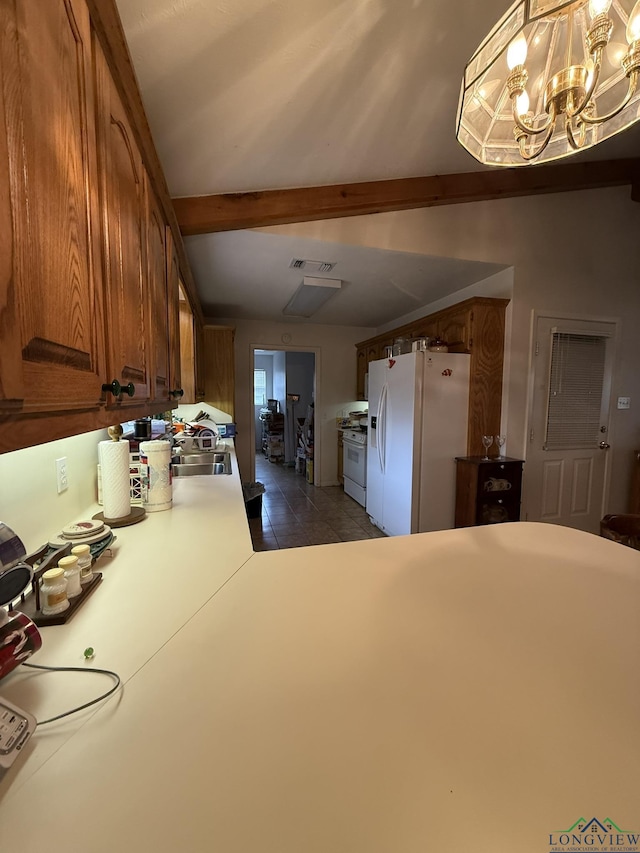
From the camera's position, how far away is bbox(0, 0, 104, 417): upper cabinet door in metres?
0.44

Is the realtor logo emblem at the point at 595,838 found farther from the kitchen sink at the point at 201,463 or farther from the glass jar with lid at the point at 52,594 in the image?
the kitchen sink at the point at 201,463

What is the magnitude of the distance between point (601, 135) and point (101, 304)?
205 cm

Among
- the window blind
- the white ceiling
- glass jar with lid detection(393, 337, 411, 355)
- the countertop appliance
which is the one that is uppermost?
the white ceiling

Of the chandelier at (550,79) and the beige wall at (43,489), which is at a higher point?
the chandelier at (550,79)

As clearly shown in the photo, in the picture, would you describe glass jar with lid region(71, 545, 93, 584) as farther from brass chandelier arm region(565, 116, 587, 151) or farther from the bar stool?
brass chandelier arm region(565, 116, 587, 151)

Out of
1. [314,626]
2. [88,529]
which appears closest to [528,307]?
[314,626]

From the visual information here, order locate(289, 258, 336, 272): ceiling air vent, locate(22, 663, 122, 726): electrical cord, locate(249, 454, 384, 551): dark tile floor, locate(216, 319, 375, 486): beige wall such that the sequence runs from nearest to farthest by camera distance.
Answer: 1. locate(22, 663, 122, 726): electrical cord
2. locate(289, 258, 336, 272): ceiling air vent
3. locate(249, 454, 384, 551): dark tile floor
4. locate(216, 319, 375, 486): beige wall

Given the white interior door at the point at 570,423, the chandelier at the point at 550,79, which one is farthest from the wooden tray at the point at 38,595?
the white interior door at the point at 570,423

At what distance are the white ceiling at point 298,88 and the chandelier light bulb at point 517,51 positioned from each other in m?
0.38

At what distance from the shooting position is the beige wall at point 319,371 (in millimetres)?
4668

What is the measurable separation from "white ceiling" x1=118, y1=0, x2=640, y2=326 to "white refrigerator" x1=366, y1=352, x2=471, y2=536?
1294 mm

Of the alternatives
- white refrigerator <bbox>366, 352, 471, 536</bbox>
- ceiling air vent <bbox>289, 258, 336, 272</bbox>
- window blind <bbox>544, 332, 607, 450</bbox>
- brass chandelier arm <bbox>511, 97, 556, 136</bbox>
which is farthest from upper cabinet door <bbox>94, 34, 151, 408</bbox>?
window blind <bbox>544, 332, 607, 450</bbox>

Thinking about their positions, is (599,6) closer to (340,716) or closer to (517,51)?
(517,51)

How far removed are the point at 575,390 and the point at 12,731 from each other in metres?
3.95
